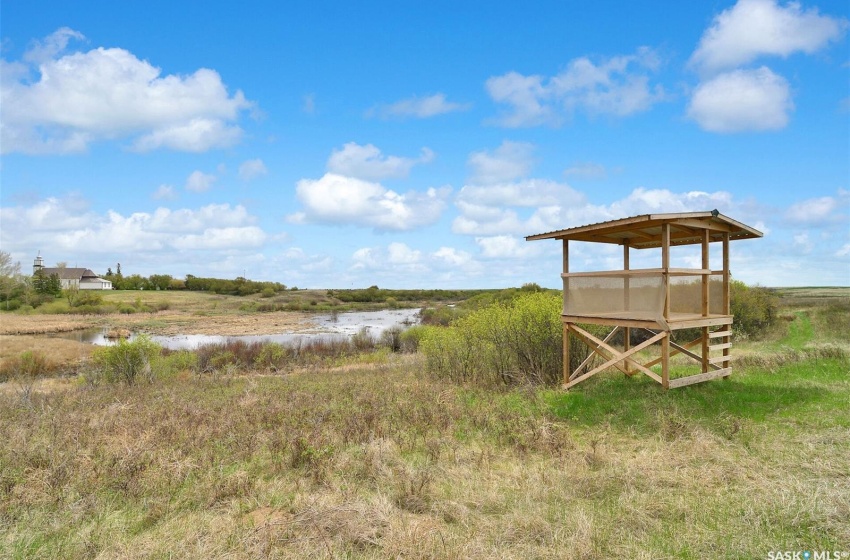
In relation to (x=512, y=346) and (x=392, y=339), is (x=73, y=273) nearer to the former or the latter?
(x=392, y=339)

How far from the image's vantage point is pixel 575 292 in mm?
10828

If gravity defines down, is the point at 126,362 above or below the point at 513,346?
below

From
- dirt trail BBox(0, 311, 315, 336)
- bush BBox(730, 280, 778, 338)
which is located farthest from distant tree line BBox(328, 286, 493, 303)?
bush BBox(730, 280, 778, 338)

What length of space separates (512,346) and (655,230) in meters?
4.64

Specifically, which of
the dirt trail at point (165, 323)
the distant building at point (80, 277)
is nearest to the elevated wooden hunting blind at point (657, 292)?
the dirt trail at point (165, 323)

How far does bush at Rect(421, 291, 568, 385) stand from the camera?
505 inches

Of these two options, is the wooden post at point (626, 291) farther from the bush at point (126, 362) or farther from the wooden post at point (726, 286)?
the bush at point (126, 362)

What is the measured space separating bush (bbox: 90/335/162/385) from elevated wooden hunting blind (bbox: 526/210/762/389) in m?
15.3

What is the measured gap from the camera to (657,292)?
9.30 metres

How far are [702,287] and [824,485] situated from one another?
5.81m

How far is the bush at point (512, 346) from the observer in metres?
12.8

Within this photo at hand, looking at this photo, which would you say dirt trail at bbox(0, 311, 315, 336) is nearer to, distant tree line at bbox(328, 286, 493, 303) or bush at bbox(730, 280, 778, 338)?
distant tree line at bbox(328, 286, 493, 303)

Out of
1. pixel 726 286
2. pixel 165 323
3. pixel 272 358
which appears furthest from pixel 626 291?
pixel 165 323

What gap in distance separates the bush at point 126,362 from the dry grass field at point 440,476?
855 cm
